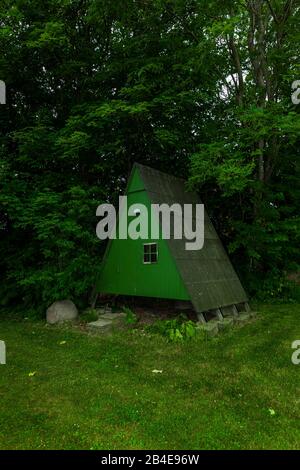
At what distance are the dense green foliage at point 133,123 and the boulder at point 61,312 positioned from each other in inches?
19.7

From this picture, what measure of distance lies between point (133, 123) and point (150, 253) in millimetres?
8473

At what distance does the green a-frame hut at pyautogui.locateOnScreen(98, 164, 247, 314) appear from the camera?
37.9 feet

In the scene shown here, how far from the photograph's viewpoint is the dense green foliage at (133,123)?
14.0 m

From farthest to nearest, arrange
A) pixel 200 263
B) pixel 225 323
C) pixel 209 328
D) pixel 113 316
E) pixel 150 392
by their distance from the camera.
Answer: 1. pixel 113 316
2. pixel 200 263
3. pixel 225 323
4. pixel 209 328
5. pixel 150 392

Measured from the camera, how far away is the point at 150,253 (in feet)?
40.7

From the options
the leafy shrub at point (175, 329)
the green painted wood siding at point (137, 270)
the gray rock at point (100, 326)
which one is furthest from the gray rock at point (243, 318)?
the gray rock at point (100, 326)

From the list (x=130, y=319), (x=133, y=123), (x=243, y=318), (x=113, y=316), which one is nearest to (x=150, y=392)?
(x=130, y=319)

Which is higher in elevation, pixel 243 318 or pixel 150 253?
pixel 150 253

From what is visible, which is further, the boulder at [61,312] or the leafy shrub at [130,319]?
the boulder at [61,312]

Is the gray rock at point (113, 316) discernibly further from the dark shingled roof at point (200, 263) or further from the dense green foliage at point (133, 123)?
the dark shingled roof at point (200, 263)

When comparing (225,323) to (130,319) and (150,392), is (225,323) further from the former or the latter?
(150,392)

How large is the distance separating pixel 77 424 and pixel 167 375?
2720 millimetres

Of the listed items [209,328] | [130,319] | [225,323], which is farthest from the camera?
[130,319]

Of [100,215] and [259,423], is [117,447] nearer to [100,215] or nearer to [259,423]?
[259,423]
